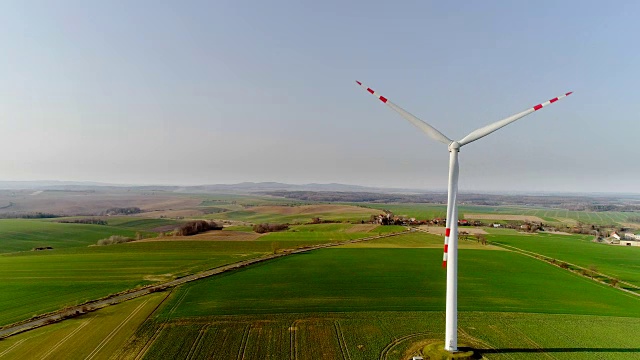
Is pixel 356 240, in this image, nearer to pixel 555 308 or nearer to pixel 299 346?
pixel 555 308

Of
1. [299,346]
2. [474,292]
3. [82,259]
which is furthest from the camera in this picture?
A: [82,259]

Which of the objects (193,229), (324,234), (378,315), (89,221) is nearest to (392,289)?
(378,315)

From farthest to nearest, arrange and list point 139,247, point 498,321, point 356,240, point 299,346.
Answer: point 356,240, point 139,247, point 498,321, point 299,346

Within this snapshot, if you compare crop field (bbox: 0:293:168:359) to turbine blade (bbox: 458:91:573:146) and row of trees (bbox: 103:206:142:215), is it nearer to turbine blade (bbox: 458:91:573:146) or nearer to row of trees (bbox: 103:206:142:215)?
turbine blade (bbox: 458:91:573:146)

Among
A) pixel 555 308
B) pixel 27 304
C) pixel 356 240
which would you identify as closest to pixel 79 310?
pixel 27 304

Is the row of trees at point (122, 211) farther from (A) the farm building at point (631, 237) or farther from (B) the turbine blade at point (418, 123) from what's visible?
(A) the farm building at point (631, 237)

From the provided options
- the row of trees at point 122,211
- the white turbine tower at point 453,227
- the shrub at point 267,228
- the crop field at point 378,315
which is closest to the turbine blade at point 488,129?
the white turbine tower at point 453,227

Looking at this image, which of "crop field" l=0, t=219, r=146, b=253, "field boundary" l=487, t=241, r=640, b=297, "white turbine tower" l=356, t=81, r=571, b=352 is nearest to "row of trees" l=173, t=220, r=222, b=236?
"crop field" l=0, t=219, r=146, b=253
